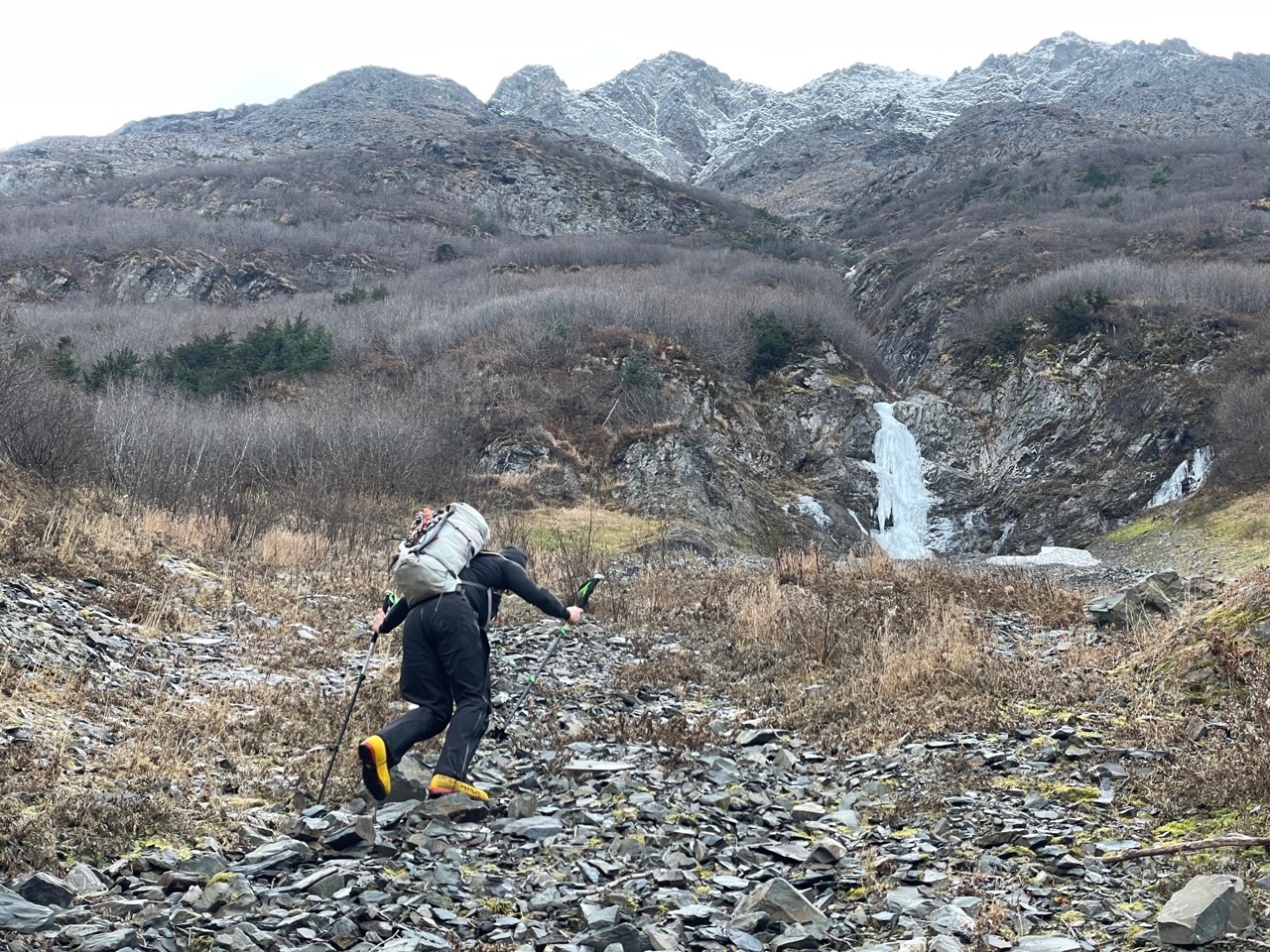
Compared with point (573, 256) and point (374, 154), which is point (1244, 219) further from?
point (374, 154)

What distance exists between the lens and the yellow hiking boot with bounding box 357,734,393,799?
18.3 feet

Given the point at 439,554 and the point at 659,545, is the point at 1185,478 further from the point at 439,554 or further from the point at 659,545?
the point at 439,554

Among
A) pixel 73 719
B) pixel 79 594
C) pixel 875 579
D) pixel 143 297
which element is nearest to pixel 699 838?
pixel 73 719

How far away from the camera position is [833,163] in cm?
12188

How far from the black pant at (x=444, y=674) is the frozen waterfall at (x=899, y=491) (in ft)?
106

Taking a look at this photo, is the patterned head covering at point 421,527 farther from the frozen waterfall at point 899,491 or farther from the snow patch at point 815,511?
the frozen waterfall at point 899,491

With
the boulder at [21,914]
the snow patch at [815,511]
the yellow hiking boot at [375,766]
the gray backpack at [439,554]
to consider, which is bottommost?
the snow patch at [815,511]

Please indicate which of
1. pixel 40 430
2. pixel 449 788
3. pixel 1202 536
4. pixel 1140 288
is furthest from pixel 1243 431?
pixel 40 430

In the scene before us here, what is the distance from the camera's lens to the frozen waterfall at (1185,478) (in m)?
32.4

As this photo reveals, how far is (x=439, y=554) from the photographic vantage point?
6.46 meters

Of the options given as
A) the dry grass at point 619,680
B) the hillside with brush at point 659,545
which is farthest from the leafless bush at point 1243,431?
the dry grass at point 619,680

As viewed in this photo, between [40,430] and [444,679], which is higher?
[40,430]

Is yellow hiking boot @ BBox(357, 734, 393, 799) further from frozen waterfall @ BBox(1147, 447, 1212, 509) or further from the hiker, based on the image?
frozen waterfall @ BBox(1147, 447, 1212, 509)

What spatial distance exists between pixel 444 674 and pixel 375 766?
95cm
